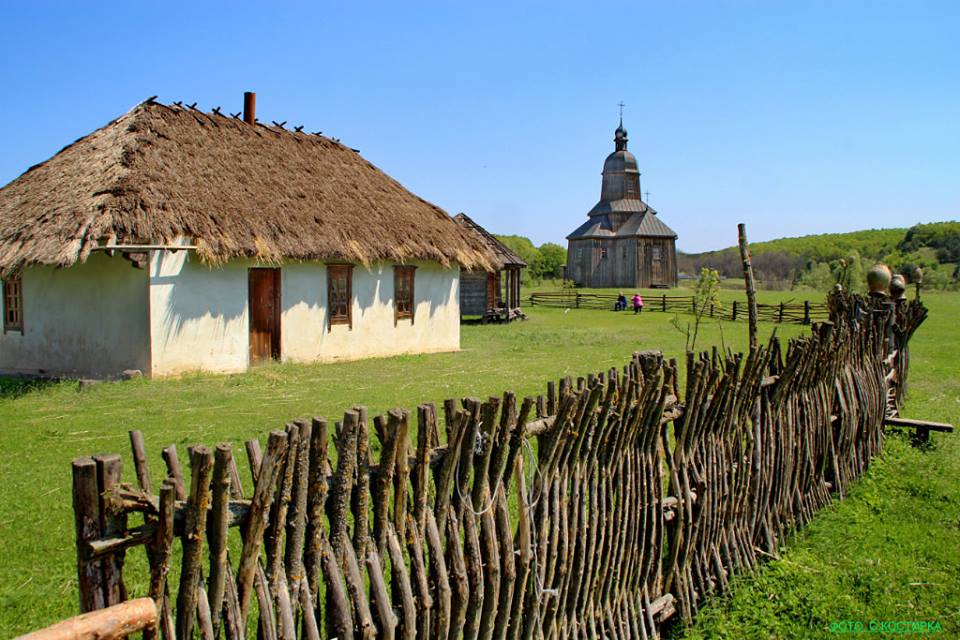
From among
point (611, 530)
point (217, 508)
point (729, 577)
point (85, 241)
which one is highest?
point (85, 241)

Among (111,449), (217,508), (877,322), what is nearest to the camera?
(217,508)

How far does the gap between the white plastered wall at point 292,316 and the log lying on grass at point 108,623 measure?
1111cm

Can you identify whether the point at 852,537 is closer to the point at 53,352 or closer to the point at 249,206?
the point at 249,206

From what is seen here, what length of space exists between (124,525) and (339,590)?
753 mm

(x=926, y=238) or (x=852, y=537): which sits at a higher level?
(x=926, y=238)

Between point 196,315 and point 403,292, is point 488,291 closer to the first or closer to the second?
point 403,292

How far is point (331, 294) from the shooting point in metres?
15.3

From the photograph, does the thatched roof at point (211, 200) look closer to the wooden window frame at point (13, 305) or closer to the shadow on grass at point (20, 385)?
the wooden window frame at point (13, 305)

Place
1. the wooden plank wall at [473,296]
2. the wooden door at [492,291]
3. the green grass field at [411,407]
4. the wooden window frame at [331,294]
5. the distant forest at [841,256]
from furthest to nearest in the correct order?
1. the distant forest at [841,256]
2. the wooden door at [492,291]
3. the wooden plank wall at [473,296]
4. the wooden window frame at [331,294]
5. the green grass field at [411,407]

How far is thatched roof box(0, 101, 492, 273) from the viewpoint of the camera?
11.8 meters

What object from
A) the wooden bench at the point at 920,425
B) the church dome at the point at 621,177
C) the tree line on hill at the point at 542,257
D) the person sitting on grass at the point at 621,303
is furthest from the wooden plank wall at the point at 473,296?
the tree line on hill at the point at 542,257

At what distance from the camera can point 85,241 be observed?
11.1m

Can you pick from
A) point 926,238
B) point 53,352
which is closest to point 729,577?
point 53,352

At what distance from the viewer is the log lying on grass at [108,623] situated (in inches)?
67.6
